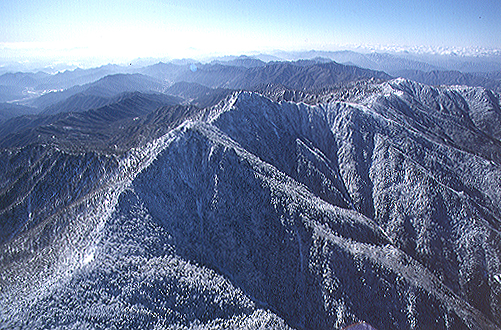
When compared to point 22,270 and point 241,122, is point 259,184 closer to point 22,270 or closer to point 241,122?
point 241,122

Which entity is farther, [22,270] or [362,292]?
[362,292]

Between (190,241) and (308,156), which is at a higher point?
(308,156)

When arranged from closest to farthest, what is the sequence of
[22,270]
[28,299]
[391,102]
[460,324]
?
[28,299] → [22,270] → [460,324] → [391,102]

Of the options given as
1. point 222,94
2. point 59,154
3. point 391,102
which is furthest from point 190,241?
point 222,94

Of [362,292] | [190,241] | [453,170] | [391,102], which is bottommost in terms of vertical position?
[362,292]

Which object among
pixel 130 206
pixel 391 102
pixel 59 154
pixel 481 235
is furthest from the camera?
pixel 391 102

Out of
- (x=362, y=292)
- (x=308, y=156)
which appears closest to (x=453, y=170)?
(x=308, y=156)
